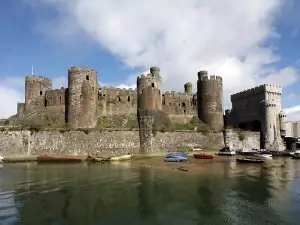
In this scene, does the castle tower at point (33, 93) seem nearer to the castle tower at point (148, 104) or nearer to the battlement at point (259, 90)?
the castle tower at point (148, 104)

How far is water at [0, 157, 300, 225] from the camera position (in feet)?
38.2

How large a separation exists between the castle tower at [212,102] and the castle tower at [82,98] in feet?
57.1

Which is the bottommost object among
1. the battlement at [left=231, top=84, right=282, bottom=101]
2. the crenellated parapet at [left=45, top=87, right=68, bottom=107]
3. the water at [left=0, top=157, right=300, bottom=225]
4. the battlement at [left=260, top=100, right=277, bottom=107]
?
the water at [left=0, top=157, right=300, bottom=225]

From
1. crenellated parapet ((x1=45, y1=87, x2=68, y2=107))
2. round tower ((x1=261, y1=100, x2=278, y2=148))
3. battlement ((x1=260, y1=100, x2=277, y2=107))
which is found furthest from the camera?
battlement ((x1=260, y1=100, x2=277, y2=107))

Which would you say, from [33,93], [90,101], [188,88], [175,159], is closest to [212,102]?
[188,88]

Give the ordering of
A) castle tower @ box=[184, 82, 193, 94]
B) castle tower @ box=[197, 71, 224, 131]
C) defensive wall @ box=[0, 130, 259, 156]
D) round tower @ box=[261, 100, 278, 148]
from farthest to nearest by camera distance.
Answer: castle tower @ box=[184, 82, 193, 94], castle tower @ box=[197, 71, 224, 131], round tower @ box=[261, 100, 278, 148], defensive wall @ box=[0, 130, 259, 156]

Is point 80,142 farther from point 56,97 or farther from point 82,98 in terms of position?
point 56,97

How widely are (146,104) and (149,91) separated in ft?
6.53

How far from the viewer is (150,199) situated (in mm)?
14727

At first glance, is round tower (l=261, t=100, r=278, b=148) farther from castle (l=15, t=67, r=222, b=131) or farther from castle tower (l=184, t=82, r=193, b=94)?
castle tower (l=184, t=82, r=193, b=94)

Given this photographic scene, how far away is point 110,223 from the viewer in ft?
36.3

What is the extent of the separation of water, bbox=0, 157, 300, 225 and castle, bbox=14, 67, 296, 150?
1792 cm

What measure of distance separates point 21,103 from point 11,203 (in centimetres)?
3295

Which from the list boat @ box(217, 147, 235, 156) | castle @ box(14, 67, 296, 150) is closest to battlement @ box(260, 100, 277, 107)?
castle @ box(14, 67, 296, 150)
